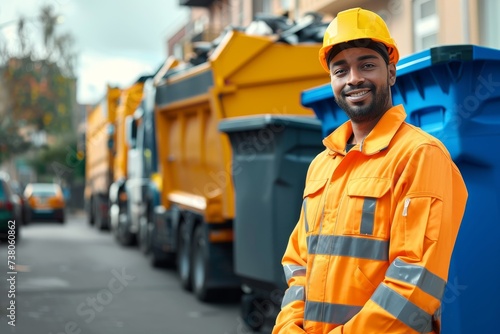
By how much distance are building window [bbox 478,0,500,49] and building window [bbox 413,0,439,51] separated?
1425mm

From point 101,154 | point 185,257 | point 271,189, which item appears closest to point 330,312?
point 271,189

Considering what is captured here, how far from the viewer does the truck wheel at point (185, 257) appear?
10.4 metres

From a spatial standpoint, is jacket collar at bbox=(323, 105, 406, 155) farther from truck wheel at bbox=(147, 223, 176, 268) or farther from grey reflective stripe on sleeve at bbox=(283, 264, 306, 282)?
truck wheel at bbox=(147, 223, 176, 268)

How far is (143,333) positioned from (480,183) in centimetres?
425

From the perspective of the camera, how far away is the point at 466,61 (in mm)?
4230

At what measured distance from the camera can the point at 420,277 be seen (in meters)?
2.21

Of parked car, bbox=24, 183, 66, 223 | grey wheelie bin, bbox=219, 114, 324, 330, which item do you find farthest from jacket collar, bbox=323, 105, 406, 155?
parked car, bbox=24, 183, 66, 223

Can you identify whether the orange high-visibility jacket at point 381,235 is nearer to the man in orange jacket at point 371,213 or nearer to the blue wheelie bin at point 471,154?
the man in orange jacket at point 371,213

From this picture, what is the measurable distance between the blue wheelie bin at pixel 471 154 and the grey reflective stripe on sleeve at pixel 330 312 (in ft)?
6.13

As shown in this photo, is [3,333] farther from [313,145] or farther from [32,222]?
[32,222]

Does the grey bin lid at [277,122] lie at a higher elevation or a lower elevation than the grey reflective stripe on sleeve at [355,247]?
higher

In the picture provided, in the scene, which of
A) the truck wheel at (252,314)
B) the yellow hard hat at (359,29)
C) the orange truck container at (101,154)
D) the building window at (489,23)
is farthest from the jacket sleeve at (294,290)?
the orange truck container at (101,154)

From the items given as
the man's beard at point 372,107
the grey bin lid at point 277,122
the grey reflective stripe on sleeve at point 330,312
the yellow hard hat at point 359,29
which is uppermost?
the yellow hard hat at point 359,29

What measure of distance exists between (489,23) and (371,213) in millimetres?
10147
